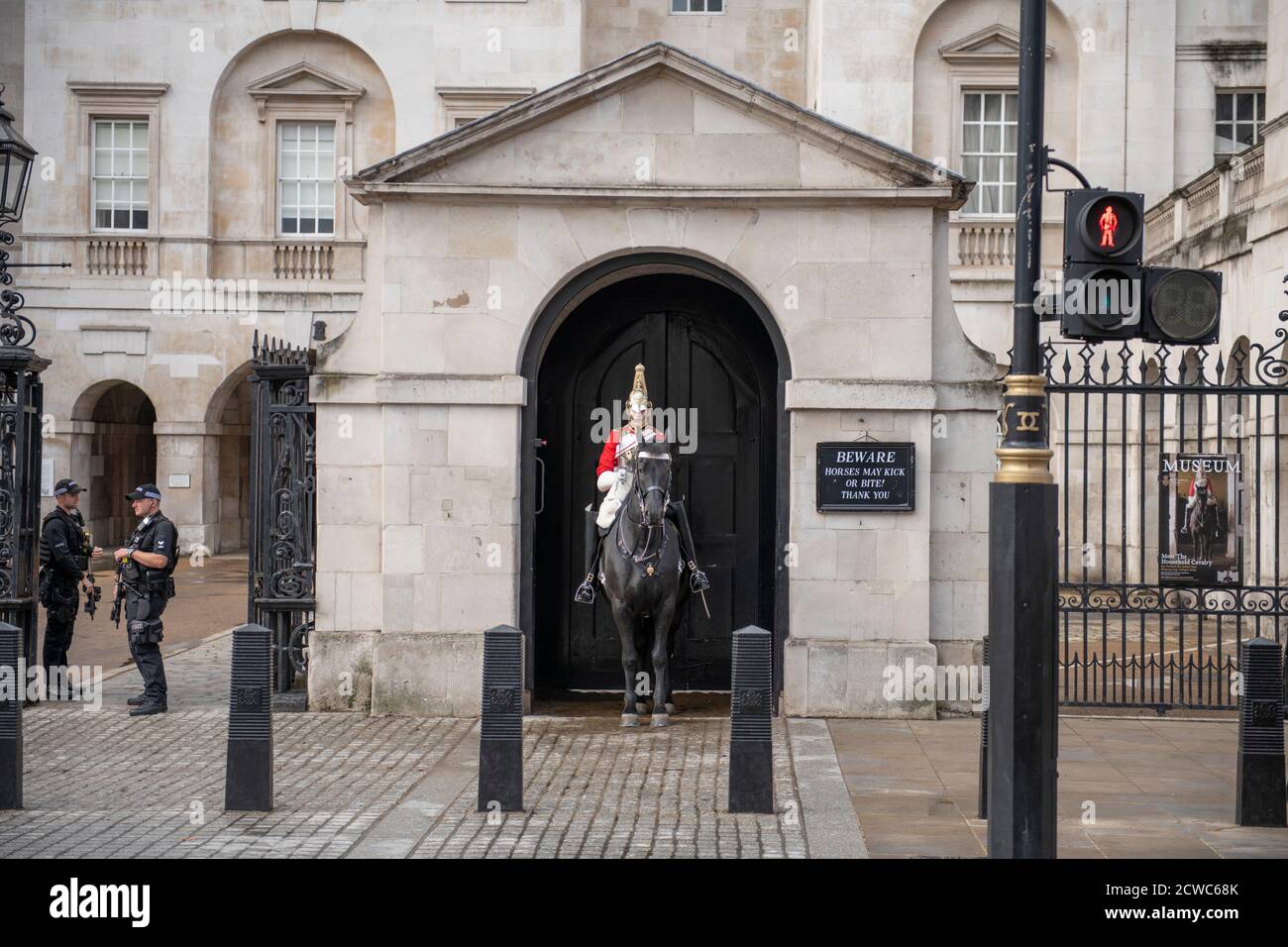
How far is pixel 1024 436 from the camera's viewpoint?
702cm

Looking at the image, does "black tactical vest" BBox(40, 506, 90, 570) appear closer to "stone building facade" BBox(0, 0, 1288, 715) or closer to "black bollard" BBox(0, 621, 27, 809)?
"stone building facade" BBox(0, 0, 1288, 715)

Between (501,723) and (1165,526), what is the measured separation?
267 inches

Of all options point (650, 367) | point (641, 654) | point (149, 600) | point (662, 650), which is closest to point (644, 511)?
point (662, 650)

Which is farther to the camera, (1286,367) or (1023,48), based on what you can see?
(1286,367)

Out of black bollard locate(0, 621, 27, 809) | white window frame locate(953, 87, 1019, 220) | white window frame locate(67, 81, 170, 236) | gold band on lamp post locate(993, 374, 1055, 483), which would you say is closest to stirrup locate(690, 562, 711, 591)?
black bollard locate(0, 621, 27, 809)

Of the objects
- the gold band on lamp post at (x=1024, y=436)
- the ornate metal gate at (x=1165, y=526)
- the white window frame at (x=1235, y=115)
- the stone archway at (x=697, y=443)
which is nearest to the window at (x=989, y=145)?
the white window frame at (x=1235, y=115)

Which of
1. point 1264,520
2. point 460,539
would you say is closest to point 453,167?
point 460,539

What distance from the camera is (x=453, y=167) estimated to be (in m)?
13.1

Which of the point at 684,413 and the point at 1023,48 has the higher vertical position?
the point at 1023,48

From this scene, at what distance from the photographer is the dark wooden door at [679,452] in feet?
47.1

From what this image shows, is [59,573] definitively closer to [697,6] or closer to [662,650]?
[662,650]

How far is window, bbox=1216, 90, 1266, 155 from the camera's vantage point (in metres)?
28.5

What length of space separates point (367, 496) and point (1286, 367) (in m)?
7.80
